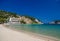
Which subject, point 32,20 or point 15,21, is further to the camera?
point 32,20

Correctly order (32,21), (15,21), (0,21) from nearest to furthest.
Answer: (0,21) → (15,21) → (32,21)

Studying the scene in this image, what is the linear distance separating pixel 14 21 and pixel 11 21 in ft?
9.15

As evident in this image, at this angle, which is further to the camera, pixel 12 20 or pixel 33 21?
pixel 33 21

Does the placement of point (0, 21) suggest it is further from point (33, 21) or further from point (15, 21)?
point (33, 21)

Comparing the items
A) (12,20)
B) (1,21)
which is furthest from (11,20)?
(1,21)

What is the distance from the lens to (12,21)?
106750 mm

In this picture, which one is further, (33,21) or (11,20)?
(33,21)

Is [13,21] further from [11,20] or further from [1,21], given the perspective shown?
[1,21]

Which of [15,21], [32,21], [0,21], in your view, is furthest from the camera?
[32,21]

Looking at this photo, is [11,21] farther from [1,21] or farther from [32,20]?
[32,20]

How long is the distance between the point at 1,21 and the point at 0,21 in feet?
4.00

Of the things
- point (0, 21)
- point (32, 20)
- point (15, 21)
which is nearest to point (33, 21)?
point (32, 20)

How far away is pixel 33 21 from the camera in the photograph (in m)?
160

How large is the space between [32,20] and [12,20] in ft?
181
